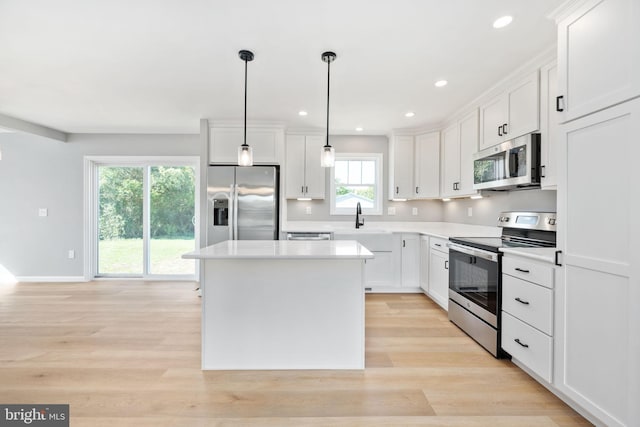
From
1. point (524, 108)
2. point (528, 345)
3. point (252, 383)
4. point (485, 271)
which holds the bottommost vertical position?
point (252, 383)

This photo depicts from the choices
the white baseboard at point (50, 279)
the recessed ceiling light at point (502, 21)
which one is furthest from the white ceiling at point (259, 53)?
the white baseboard at point (50, 279)

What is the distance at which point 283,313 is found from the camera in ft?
7.25

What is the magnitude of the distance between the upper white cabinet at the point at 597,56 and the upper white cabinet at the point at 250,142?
10.3 feet

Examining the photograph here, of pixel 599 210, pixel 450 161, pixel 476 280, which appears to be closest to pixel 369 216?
pixel 450 161

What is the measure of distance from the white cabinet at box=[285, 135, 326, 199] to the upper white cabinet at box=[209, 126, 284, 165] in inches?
11.0

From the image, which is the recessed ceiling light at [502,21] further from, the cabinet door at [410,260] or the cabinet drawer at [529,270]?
the cabinet door at [410,260]

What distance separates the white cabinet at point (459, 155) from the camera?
11.6 ft

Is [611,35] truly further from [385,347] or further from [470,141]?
[385,347]

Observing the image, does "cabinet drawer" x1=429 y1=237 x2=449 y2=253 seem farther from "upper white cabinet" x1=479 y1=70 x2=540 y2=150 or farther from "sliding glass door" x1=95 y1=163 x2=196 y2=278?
"sliding glass door" x1=95 y1=163 x2=196 y2=278

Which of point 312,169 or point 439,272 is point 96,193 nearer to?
point 312,169

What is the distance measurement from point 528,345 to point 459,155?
239cm

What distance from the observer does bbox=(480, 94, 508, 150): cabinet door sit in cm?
291

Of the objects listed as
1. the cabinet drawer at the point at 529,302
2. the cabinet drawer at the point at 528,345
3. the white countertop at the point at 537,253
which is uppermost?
the white countertop at the point at 537,253

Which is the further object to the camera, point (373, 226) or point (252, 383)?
point (373, 226)
